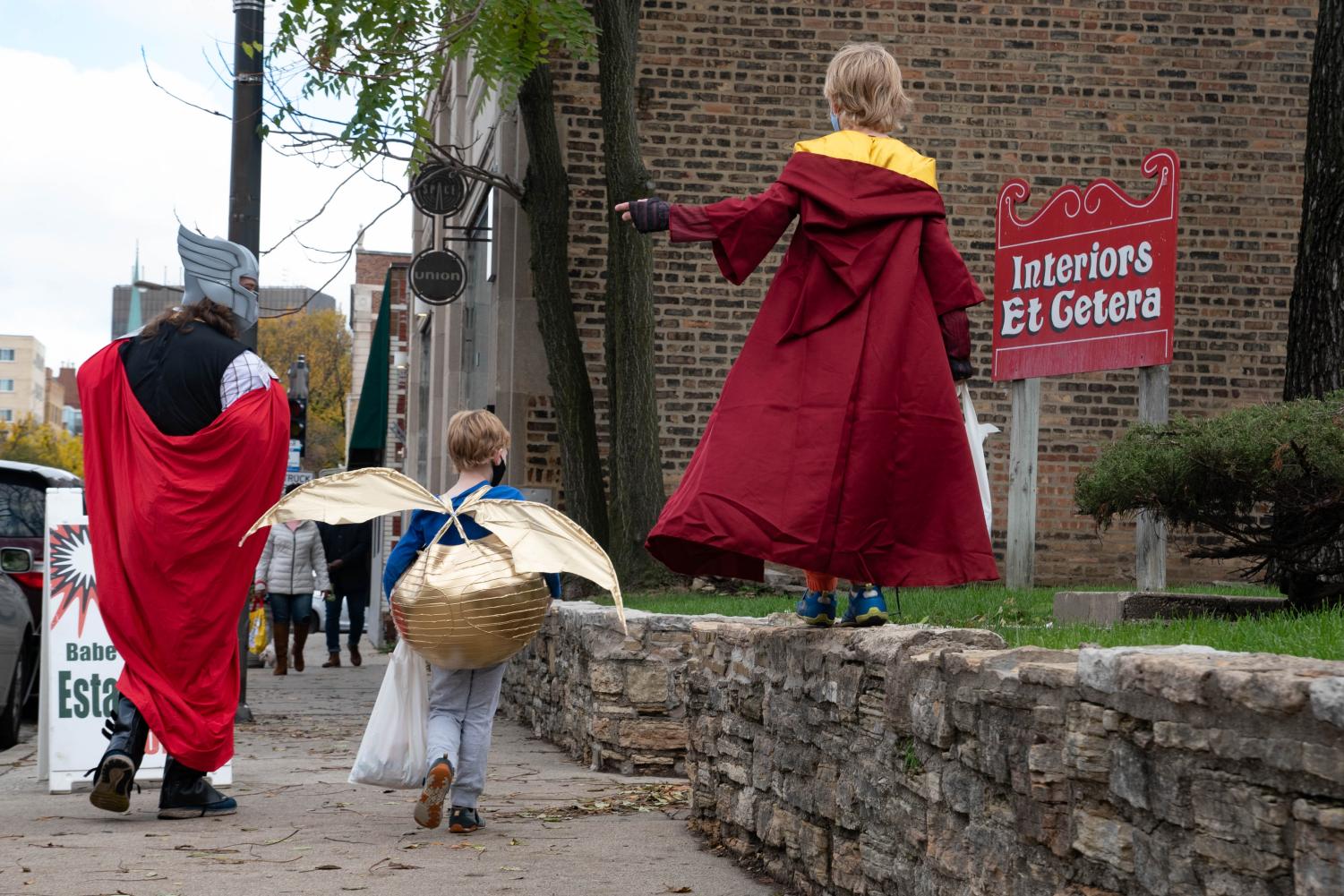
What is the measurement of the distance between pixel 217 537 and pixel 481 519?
3.91ft

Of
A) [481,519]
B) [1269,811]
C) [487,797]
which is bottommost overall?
[487,797]

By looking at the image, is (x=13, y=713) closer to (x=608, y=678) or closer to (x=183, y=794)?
(x=183, y=794)

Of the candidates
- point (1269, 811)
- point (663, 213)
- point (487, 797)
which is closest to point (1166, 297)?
point (487, 797)

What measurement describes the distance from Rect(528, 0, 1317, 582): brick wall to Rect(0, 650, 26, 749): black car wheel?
5.91 metres

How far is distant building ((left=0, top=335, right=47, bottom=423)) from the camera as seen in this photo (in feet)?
458

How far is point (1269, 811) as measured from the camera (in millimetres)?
2424

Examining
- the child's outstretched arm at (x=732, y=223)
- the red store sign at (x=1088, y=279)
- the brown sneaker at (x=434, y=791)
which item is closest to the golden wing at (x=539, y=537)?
the brown sneaker at (x=434, y=791)

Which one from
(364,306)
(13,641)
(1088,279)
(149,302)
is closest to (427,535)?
(13,641)

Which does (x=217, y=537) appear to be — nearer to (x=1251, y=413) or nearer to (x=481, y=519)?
(x=481, y=519)

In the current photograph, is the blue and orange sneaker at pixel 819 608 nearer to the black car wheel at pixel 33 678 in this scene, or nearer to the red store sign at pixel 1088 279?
the red store sign at pixel 1088 279

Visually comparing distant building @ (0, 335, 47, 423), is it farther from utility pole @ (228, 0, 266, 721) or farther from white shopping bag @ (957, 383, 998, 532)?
white shopping bag @ (957, 383, 998, 532)

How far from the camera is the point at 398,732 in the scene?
18.9ft

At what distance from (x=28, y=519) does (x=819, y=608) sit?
732 centimetres

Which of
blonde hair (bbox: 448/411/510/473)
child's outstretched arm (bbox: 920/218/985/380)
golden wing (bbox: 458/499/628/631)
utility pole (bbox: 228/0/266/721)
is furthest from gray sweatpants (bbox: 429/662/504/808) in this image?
utility pole (bbox: 228/0/266/721)
